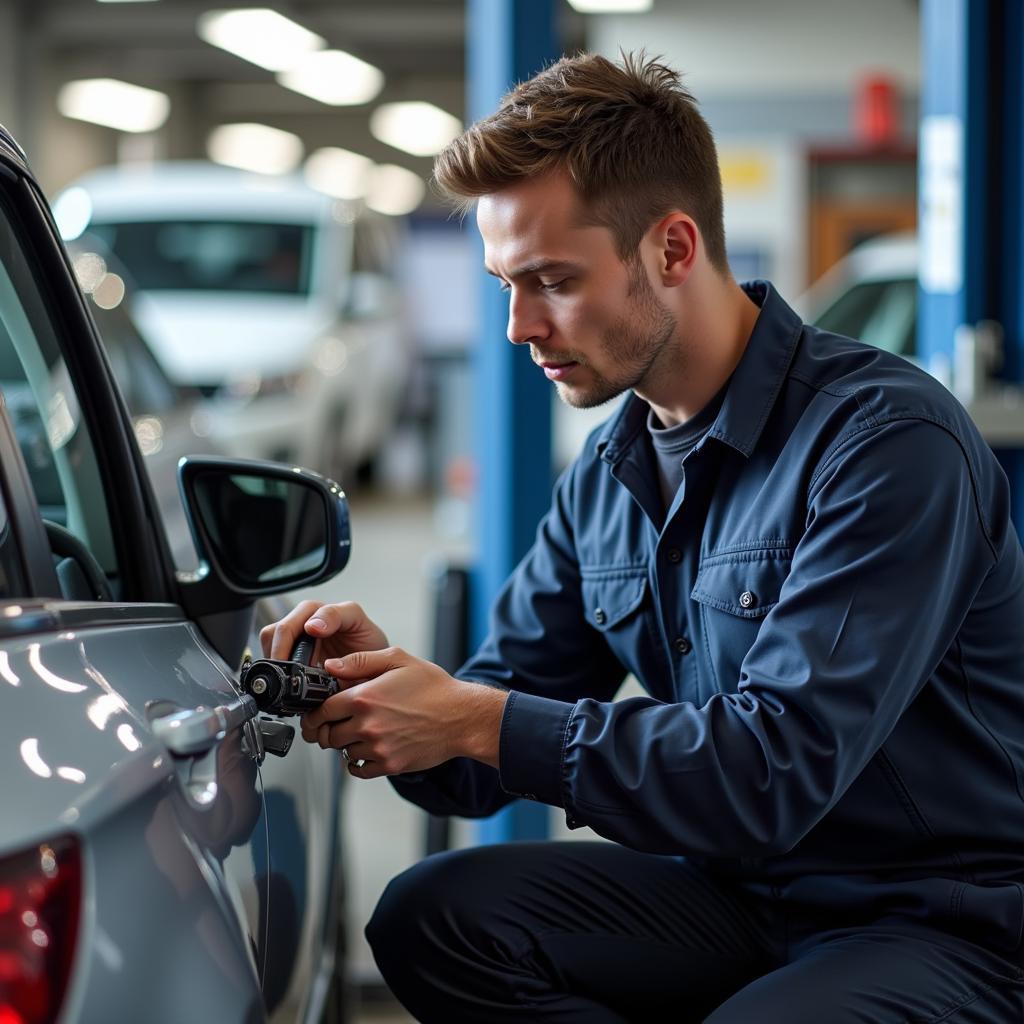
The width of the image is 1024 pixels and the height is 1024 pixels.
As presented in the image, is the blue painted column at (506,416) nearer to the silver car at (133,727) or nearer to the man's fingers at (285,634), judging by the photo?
the silver car at (133,727)

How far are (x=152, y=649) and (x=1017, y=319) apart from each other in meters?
4.19

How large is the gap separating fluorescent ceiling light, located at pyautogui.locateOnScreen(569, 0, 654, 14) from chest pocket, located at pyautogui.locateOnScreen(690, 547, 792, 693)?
918 cm

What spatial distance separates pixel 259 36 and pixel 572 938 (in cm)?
1566

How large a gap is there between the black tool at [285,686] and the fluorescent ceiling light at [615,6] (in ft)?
31.3

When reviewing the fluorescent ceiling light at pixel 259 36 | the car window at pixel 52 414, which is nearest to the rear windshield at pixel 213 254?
the fluorescent ceiling light at pixel 259 36

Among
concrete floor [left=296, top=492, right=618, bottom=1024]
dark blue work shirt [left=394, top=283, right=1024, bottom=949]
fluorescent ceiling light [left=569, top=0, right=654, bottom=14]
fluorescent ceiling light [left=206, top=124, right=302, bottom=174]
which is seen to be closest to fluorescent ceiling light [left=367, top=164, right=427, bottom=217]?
fluorescent ceiling light [left=206, top=124, right=302, bottom=174]

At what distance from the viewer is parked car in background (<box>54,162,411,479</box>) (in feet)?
30.7

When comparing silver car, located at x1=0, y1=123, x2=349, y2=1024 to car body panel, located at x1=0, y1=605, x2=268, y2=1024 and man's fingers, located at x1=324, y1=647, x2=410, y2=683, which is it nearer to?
car body panel, located at x1=0, y1=605, x2=268, y2=1024

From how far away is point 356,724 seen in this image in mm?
1704

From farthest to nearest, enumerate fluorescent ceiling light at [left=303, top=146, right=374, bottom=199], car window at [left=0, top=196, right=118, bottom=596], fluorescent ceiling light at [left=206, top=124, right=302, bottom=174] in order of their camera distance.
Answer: fluorescent ceiling light at [left=303, top=146, right=374, bottom=199] → fluorescent ceiling light at [left=206, top=124, right=302, bottom=174] → car window at [left=0, top=196, right=118, bottom=596]

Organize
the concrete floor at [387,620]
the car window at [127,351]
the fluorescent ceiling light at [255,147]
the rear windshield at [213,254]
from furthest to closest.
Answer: the fluorescent ceiling light at [255,147] → the rear windshield at [213,254] → the car window at [127,351] → the concrete floor at [387,620]

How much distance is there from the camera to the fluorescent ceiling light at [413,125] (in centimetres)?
2217

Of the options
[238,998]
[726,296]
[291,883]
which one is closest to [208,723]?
[238,998]

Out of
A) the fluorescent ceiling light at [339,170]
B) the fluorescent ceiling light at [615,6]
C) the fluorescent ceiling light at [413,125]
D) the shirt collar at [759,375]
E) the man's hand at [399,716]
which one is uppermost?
the fluorescent ceiling light at [413,125]
